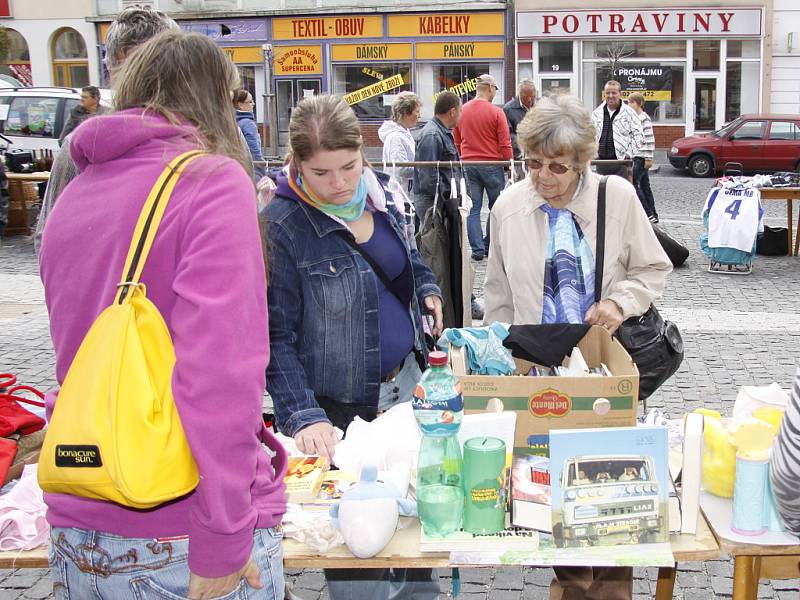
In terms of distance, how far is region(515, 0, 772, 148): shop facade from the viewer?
74.2ft

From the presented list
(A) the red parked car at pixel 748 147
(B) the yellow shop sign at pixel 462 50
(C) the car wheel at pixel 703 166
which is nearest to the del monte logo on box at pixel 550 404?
(A) the red parked car at pixel 748 147

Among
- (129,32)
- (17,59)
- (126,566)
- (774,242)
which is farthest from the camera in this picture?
(17,59)

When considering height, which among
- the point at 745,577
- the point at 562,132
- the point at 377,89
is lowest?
the point at 745,577

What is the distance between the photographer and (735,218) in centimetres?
869

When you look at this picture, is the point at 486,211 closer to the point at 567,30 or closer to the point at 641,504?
the point at 641,504

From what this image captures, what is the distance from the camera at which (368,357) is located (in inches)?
107

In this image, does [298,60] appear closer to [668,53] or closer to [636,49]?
[636,49]

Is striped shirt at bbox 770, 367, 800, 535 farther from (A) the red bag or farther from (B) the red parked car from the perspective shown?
(B) the red parked car

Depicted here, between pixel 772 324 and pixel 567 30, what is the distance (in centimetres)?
1782

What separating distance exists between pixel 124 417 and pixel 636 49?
2380cm

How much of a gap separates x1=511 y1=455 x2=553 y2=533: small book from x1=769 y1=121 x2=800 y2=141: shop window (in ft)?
54.5

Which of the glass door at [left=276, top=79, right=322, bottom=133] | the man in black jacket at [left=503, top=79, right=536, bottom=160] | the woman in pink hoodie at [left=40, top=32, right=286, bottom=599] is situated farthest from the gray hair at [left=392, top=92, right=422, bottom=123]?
the glass door at [left=276, top=79, right=322, bottom=133]

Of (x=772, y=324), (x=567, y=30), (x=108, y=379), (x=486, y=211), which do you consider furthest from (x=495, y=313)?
(x=567, y=30)

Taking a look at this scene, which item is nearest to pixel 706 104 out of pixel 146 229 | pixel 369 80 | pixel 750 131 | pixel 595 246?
pixel 750 131
